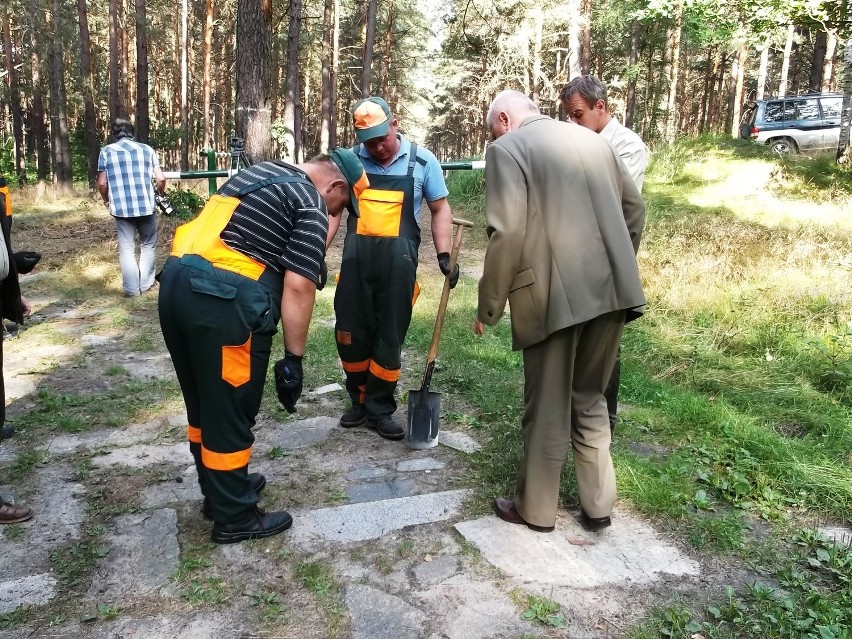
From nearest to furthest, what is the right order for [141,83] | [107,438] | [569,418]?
[569,418]
[107,438]
[141,83]

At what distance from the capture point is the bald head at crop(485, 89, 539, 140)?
3.01 m

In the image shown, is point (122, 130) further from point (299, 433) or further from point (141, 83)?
point (141, 83)

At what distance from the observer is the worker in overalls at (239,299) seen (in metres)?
2.61

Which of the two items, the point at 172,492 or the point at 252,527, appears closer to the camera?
the point at 252,527

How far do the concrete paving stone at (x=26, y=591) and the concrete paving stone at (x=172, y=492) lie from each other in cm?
66

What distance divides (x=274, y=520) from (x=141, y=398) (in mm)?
2315

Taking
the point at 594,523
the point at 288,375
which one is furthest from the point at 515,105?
the point at 594,523

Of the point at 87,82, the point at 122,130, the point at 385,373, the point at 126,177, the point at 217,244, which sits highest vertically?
the point at 87,82

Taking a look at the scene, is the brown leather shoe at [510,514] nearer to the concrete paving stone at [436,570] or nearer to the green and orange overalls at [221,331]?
the concrete paving stone at [436,570]

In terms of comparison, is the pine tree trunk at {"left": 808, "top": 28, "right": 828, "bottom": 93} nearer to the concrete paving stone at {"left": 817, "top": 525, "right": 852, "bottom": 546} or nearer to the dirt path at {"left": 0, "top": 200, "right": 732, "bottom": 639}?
the concrete paving stone at {"left": 817, "top": 525, "right": 852, "bottom": 546}

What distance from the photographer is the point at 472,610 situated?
96.7 inches

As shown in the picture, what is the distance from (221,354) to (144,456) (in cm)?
163

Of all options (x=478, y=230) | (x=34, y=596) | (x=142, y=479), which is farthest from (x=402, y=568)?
(x=478, y=230)

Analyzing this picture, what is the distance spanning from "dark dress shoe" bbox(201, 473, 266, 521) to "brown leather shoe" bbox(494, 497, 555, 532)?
120cm
